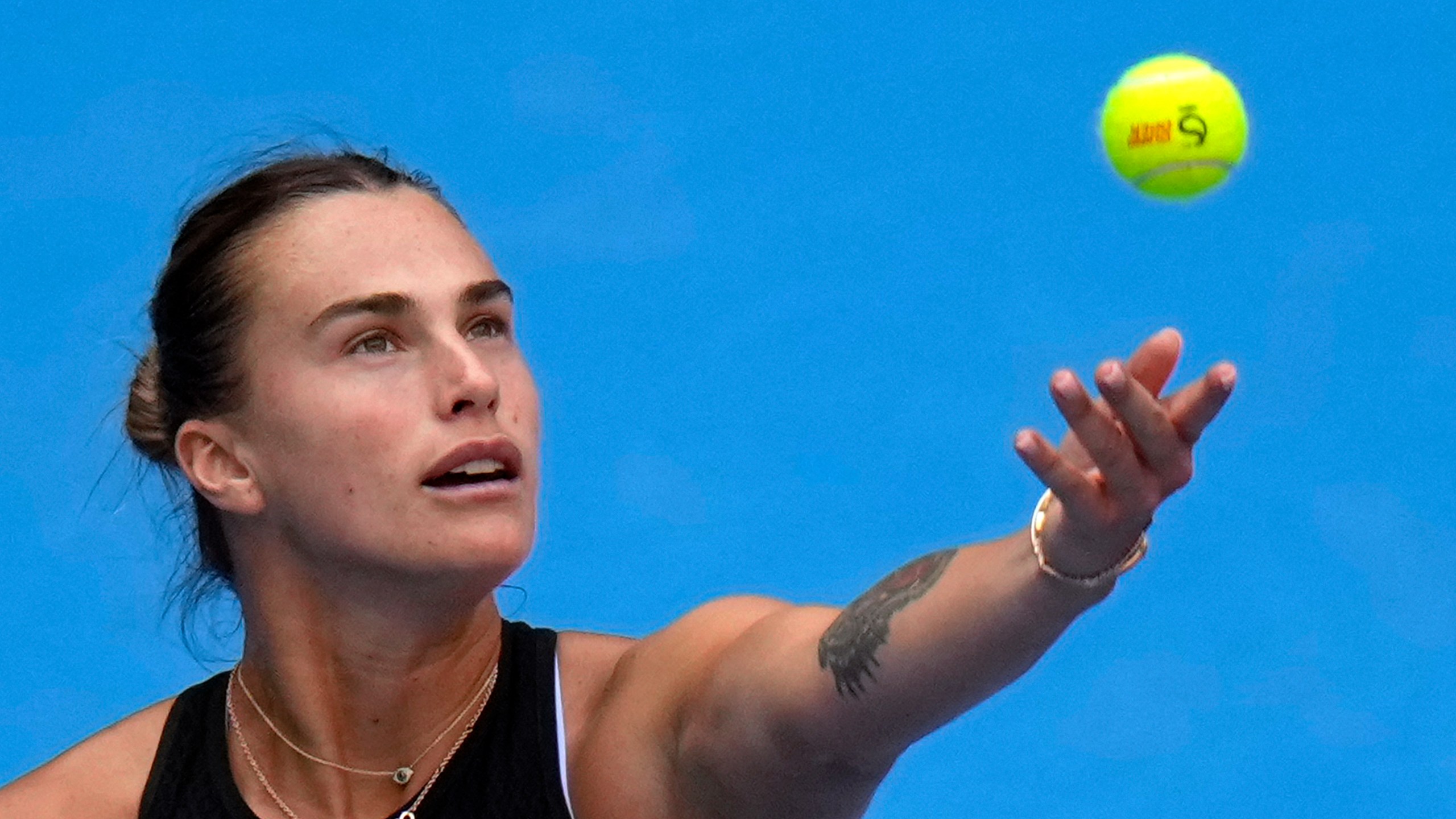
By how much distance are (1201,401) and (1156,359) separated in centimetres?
5

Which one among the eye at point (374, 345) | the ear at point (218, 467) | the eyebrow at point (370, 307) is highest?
the eyebrow at point (370, 307)

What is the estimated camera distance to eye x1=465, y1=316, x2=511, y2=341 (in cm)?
206

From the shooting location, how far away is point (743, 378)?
4.42m

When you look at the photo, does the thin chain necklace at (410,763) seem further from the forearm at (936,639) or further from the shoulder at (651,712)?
the forearm at (936,639)

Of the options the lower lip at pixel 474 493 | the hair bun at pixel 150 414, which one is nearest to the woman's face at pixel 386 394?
the lower lip at pixel 474 493

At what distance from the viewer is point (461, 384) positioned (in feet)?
6.36

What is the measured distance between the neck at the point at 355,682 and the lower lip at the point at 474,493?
14 cm

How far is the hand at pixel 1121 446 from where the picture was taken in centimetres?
138

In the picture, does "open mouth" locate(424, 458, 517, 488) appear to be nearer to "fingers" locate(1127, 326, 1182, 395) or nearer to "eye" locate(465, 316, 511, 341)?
"eye" locate(465, 316, 511, 341)

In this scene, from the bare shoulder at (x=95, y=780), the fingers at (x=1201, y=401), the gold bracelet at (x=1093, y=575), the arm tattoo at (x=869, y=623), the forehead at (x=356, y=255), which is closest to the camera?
the fingers at (x=1201, y=401)

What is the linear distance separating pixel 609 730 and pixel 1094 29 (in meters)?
3.40

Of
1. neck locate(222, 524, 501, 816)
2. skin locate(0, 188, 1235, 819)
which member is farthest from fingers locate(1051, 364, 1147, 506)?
neck locate(222, 524, 501, 816)

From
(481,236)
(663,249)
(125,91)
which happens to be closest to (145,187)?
(125,91)

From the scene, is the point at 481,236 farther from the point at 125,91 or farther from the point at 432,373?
the point at 432,373
